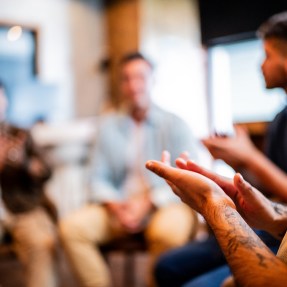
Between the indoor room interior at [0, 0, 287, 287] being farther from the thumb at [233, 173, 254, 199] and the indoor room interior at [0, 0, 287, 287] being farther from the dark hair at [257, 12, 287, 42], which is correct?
the thumb at [233, 173, 254, 199]

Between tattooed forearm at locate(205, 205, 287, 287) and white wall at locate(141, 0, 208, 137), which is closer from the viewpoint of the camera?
tattooed forearm at locate(205, 205, 287, 287)

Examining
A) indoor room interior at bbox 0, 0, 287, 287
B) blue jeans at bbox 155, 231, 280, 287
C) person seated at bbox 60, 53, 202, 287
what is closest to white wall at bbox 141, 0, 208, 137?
indoor room interior at bbox 0, 0, 287, 287

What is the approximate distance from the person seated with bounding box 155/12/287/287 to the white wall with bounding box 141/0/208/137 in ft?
7.57

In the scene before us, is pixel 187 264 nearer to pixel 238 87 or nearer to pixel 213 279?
pixel 213 279

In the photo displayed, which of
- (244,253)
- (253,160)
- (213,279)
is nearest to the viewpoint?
(244,253)

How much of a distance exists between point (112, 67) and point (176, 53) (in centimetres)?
66

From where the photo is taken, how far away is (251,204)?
956 millimetres

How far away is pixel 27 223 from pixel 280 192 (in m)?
1.15

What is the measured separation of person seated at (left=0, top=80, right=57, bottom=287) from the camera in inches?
74.5

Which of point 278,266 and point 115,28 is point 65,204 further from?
point 278,266

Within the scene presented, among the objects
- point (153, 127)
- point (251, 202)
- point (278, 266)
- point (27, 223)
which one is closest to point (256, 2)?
point (153, 127)

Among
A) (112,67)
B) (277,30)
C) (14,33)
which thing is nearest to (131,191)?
(277,30)

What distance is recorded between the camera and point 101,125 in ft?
7.34

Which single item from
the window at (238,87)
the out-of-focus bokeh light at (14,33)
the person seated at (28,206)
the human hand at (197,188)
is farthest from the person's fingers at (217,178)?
the out-of-focus bokeh light at (14,33)
